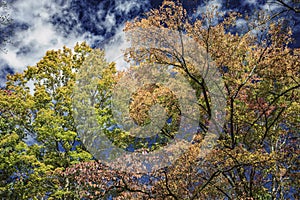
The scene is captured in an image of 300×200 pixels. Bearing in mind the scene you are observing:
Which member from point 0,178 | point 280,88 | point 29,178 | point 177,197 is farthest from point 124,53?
point 0,178

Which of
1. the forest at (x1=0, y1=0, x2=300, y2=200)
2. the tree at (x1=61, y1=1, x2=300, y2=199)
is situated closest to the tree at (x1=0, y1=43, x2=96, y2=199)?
the forest at (x1=0, y1=0, x2=300, y2=200)

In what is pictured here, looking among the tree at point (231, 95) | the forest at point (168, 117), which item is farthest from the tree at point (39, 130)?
the tree at point (231, 95)

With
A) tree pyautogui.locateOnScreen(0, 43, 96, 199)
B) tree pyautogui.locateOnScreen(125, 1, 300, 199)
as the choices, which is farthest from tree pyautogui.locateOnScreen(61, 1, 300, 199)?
tree pyautogui.locateOnScreen(0, 43, 96, 199)

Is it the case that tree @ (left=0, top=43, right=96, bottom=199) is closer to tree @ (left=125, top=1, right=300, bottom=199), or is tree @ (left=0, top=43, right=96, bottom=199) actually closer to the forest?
the forest

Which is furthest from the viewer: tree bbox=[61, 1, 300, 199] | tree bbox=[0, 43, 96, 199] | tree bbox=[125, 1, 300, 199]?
tree bbox=[0, 43, 96, 199]

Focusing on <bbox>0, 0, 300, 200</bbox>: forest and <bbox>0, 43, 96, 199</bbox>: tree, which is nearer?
<bbox>0, 0, 300, 200</bbox>: forest

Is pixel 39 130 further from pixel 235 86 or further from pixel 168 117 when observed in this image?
pixel 235 86

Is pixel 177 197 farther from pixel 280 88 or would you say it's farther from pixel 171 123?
pixel 280 88

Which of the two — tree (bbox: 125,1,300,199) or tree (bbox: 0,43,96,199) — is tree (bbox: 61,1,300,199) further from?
tree (bbox: 0,43,96,199)

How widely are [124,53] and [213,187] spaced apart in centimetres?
534

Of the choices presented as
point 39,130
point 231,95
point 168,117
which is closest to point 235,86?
point 231,95

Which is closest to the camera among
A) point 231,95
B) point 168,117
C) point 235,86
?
point 231,95

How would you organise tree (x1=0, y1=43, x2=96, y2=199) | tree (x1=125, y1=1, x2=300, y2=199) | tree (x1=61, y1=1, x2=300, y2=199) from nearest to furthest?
tree (x1=61, y1=1, x2=300, y2=199) → tree (x1=125, y1=1, x2=300, y2=199) → tree (x1=0, y1=43, x2=96, y2=199)

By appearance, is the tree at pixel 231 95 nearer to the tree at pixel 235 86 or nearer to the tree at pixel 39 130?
the tree at pixel 235 86
